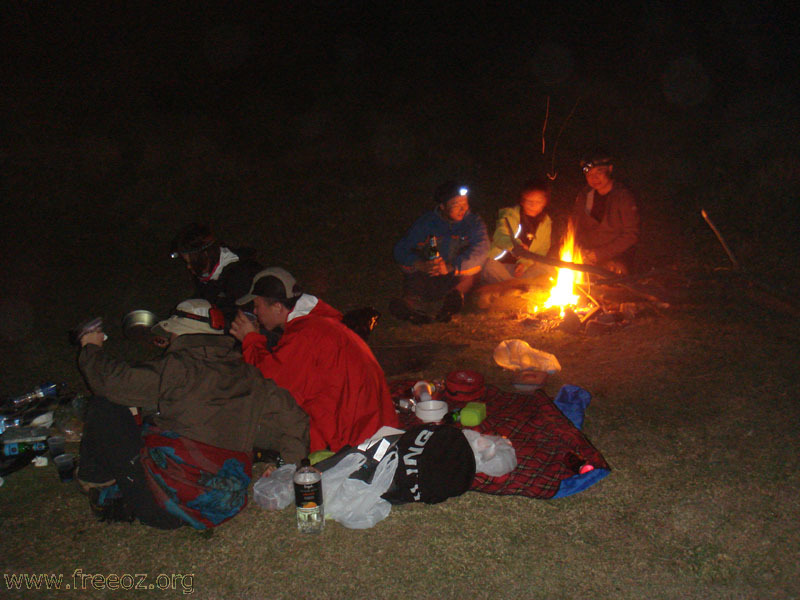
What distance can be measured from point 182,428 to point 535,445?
7.69 ft

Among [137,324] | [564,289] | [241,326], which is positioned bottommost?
[564,289]

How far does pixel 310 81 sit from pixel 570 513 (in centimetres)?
1624

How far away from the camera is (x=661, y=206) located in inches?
478

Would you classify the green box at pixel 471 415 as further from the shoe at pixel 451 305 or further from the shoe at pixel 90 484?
the shoe at pixel 451 305

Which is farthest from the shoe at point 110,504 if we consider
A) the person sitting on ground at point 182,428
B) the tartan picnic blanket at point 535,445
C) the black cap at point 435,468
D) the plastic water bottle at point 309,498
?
the tartan picnic blanket at point 535,445

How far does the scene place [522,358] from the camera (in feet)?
18.3

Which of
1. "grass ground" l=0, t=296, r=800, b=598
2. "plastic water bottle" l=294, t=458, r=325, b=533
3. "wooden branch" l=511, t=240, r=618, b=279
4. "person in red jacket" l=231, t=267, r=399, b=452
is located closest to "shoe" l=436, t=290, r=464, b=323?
"wooden branch" l=511, t=240, r=618, b=279

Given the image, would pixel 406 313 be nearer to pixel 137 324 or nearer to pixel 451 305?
pixel 451 305

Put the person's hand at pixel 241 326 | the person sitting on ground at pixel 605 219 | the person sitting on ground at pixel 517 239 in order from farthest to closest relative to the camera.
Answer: the person sitting on ground at pixel 517 239, the person sitting on ground at pixel 605 219, the person's hand at pixel 241 326

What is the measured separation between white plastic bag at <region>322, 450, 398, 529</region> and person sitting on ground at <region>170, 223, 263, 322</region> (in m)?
2.11

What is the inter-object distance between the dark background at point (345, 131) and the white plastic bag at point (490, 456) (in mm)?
4342

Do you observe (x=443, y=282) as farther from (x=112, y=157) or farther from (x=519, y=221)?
(x=112, y=157)

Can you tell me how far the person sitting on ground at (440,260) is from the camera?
706 cm

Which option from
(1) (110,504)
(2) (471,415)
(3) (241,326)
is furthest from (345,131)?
(1) (110,504)
